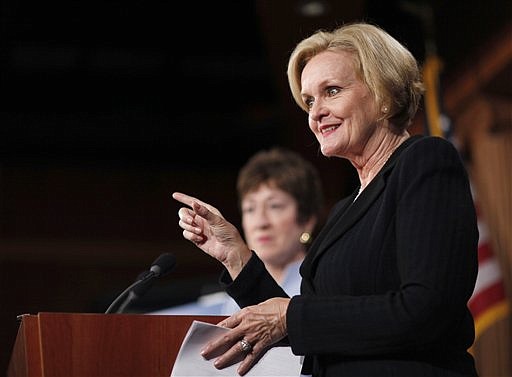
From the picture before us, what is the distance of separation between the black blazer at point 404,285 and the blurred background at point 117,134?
518 cm

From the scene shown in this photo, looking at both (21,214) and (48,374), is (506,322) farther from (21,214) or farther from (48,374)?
(21,214)

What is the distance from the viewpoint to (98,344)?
70.1 inches

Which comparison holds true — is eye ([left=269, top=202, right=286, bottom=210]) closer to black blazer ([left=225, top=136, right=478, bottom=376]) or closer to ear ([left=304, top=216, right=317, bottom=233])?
ear ([left=304, top=216, right=317, bottom=233])

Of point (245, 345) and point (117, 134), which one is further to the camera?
point (117, 134)

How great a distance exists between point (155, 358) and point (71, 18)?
631 cm

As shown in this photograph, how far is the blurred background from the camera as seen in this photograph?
773 cm

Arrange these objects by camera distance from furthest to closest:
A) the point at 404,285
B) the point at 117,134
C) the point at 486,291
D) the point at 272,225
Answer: the point at 117,134, the point at 486,291, the point at 272,225, the point at 404,285

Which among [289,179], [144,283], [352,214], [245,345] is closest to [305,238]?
[289,179]

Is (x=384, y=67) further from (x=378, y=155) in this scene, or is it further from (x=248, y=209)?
(x=248, y=209)

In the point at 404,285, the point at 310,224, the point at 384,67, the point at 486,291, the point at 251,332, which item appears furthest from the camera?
the point at 486,291

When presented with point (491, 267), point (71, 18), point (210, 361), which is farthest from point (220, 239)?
point (71, 18)

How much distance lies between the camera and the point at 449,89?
20.0ft

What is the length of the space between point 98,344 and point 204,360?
20cm

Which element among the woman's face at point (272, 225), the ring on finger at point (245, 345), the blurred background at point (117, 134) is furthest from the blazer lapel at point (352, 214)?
the blurred background at point (117, 134)
